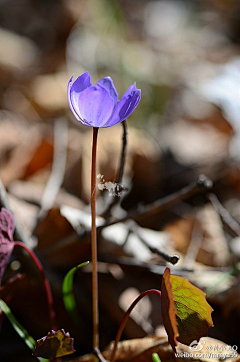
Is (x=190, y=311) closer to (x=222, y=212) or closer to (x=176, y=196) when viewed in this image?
(x=176, y=196)

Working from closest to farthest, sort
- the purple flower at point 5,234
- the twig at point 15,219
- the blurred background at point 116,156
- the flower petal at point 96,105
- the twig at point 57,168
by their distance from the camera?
1. the flower petal at point 96,105
2. the purple flower at point 5,234
3. the twig at point 15,219
4. the blurred background at point 116,156
5. the twig at point 57,168

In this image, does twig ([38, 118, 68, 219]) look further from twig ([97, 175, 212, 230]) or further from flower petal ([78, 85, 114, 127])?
flower petal ([78, 85, 114, 127])

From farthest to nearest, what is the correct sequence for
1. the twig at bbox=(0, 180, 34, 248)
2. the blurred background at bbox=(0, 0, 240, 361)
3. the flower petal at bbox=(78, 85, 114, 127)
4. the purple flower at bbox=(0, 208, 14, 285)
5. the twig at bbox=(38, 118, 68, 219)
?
the twig at bbox=(38, 118, 68, 219) → the blurred background at bbox=(0, 0, 240, 361) → the twig at bbox=(0, 180, 34, 248) → the purple flower at bbox=(0, 208, 14, 285) → the flower petal at bbox=(78, 85, 114, 127)

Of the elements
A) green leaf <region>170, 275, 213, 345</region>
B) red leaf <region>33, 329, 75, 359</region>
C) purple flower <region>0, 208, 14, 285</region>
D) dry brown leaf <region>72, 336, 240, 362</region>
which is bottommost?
dry brown leaf <region>72, 336, 240, 362</region>

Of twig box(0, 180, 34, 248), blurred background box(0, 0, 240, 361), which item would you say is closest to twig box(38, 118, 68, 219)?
blurred background box(0, 0, 240, 361)

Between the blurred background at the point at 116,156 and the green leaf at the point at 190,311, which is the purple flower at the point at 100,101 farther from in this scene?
the blurred background at the point at 116,156

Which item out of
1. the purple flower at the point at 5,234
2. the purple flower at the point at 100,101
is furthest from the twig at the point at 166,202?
the purple flower at the point at 100,101

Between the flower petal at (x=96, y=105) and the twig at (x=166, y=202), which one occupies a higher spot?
the flower petal at (x=96, y=105)

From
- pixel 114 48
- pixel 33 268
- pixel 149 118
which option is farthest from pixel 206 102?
pixel 33 268
